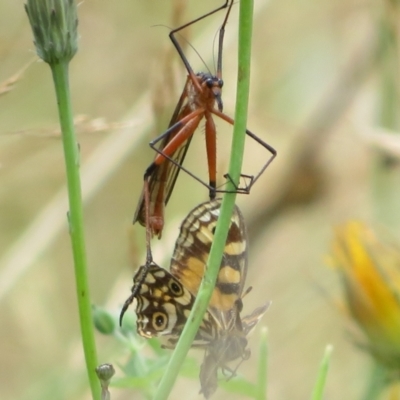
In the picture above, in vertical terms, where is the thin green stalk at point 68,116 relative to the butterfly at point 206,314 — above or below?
above

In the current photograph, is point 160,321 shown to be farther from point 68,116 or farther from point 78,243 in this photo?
point 68,116

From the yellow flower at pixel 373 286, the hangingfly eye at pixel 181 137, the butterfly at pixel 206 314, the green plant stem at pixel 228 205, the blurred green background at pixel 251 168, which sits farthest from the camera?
the blurred green background at pixel 251 168

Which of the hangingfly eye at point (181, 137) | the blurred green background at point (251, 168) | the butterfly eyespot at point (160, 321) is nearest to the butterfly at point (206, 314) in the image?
the butterfly eyespot at point (160, 321)

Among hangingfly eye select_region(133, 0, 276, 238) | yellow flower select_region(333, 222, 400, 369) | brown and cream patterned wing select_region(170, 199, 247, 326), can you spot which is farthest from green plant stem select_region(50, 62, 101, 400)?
yellow flower select_region(333, 222, 400, 369)

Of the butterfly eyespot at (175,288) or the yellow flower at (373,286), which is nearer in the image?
the butterfly eyespot at (175,288)

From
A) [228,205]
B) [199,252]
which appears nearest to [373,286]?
[199,252]

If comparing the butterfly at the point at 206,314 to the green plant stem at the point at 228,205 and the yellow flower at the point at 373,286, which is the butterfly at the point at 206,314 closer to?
the green plant stem at the point at 228,205

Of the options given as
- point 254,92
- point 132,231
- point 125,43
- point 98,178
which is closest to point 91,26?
point 125,43

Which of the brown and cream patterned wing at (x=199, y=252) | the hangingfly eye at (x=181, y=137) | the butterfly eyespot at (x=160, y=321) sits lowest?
the butterfly eyespot at (x=160, y=321)
